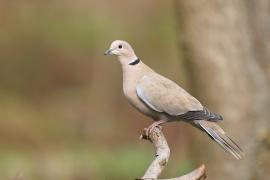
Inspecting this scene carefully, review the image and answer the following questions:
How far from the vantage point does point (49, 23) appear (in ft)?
52.9

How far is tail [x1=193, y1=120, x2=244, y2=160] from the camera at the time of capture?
189 inches

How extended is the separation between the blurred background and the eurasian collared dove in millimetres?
2248

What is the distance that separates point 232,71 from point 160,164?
3393 millimetres

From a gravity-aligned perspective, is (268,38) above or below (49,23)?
above

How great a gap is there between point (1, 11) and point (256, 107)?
28.8ft

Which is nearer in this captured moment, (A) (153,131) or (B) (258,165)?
(A) (153,131)

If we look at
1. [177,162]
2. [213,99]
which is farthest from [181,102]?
[177,162]

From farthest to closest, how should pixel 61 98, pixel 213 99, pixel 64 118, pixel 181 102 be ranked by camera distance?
pixel 61 98, pixel 64 118, pixel 213 99, pixel 181 102

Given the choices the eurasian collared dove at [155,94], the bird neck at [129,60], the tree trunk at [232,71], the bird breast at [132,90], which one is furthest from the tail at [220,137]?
the tree trunk at [232,71]

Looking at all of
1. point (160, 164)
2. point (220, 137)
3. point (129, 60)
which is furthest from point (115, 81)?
point (160, 164)

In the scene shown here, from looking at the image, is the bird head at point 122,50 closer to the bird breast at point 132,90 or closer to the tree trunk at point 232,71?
the bird breast at point 132,90

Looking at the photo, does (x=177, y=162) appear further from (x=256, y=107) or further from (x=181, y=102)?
(x=181, y=102)

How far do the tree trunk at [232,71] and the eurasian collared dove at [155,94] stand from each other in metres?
2.23

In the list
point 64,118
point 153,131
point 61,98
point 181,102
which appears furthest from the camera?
point 61,98
